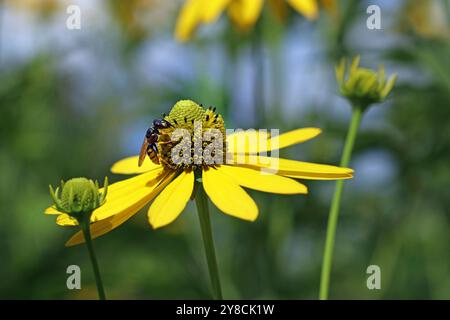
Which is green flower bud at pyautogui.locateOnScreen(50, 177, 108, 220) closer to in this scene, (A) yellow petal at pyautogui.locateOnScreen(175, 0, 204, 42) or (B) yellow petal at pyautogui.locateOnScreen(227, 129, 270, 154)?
(B) yellow petal at pyautogui.locateOnScreen(227, 129, 270, 154)

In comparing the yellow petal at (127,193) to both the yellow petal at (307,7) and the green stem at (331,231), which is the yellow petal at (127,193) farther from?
the yellow petal at (307,7)

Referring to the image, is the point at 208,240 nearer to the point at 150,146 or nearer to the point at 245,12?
the point at 150,146

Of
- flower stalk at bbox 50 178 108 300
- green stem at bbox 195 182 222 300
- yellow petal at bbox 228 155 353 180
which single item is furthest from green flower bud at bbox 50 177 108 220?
yellow petal at bbox 228 155 353 180

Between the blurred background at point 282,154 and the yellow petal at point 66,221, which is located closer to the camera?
the yellow petal at point 66,221

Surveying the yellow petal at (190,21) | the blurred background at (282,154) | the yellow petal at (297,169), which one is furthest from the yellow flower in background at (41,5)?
the yellow petal at (297,169)

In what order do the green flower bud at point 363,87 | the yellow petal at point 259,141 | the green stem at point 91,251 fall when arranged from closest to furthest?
the green stem at point 91,251 → the yellow petal at point 259,141 → the green flower bud at point 363,87

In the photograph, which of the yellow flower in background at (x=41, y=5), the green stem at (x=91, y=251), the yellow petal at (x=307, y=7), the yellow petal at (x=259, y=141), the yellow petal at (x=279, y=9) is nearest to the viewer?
the green stem at (x=91, y=251)

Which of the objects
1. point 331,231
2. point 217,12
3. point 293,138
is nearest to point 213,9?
point 217,12
